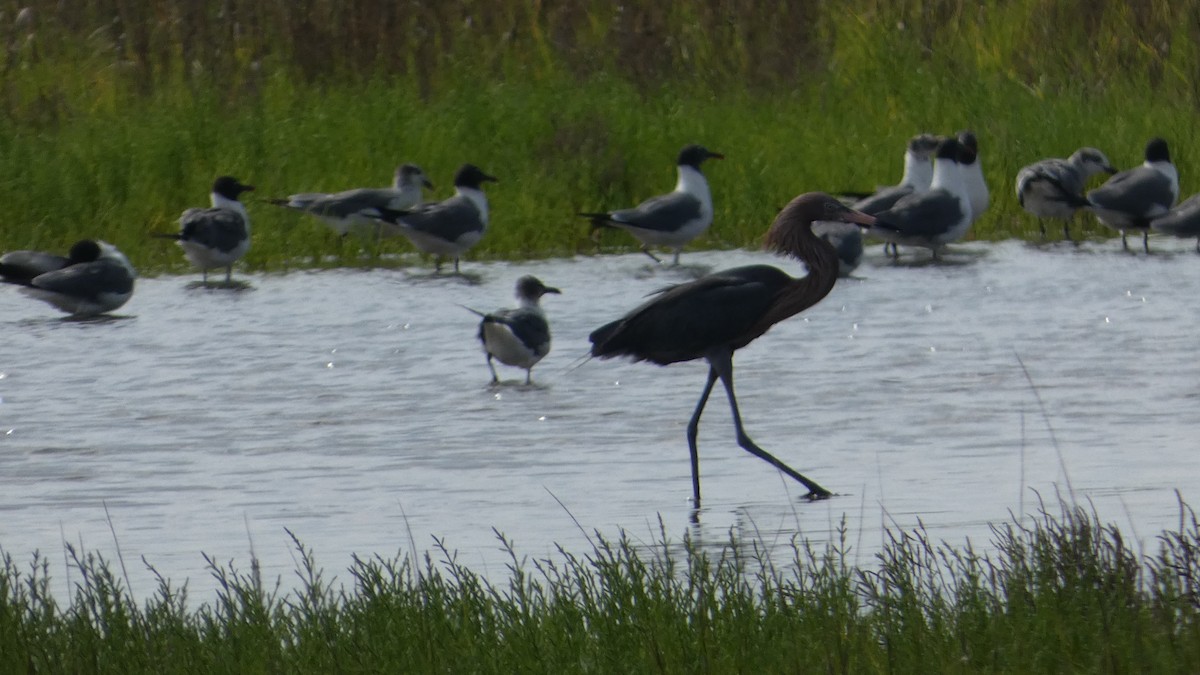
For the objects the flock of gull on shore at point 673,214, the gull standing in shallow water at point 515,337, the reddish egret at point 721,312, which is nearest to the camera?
the reddish egret at point 721,312

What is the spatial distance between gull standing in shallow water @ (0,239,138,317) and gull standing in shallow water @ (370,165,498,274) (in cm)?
257

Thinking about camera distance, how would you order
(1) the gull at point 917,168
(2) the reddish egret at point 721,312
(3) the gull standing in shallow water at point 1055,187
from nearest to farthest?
(2) the reddish egret at point 721,312
(3) the gull standing in shallow water at point 1055,187
(1) the gull at point 917,168

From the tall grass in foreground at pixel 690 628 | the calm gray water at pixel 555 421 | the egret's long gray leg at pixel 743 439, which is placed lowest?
the calm gray water at pixel 555 421

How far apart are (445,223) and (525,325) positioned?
17.2 ft

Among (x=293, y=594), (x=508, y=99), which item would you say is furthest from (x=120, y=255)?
(x=293, y=594)

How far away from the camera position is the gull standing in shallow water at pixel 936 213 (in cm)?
1725

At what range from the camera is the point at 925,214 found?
17344mm

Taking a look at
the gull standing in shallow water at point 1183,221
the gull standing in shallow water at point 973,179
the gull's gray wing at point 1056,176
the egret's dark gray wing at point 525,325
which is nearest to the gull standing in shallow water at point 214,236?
the egret's dark gray wing at point 525,325

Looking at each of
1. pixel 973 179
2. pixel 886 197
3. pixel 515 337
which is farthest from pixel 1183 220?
pixel 515 337

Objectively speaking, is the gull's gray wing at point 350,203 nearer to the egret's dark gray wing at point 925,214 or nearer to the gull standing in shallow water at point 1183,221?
the egret's dark gray wing at point 925,214

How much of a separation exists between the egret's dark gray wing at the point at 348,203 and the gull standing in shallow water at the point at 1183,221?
6.20 meters

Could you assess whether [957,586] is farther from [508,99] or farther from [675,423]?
[508,99]

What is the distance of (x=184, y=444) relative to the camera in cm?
982

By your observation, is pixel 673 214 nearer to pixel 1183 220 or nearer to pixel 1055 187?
pixel 1055 187
